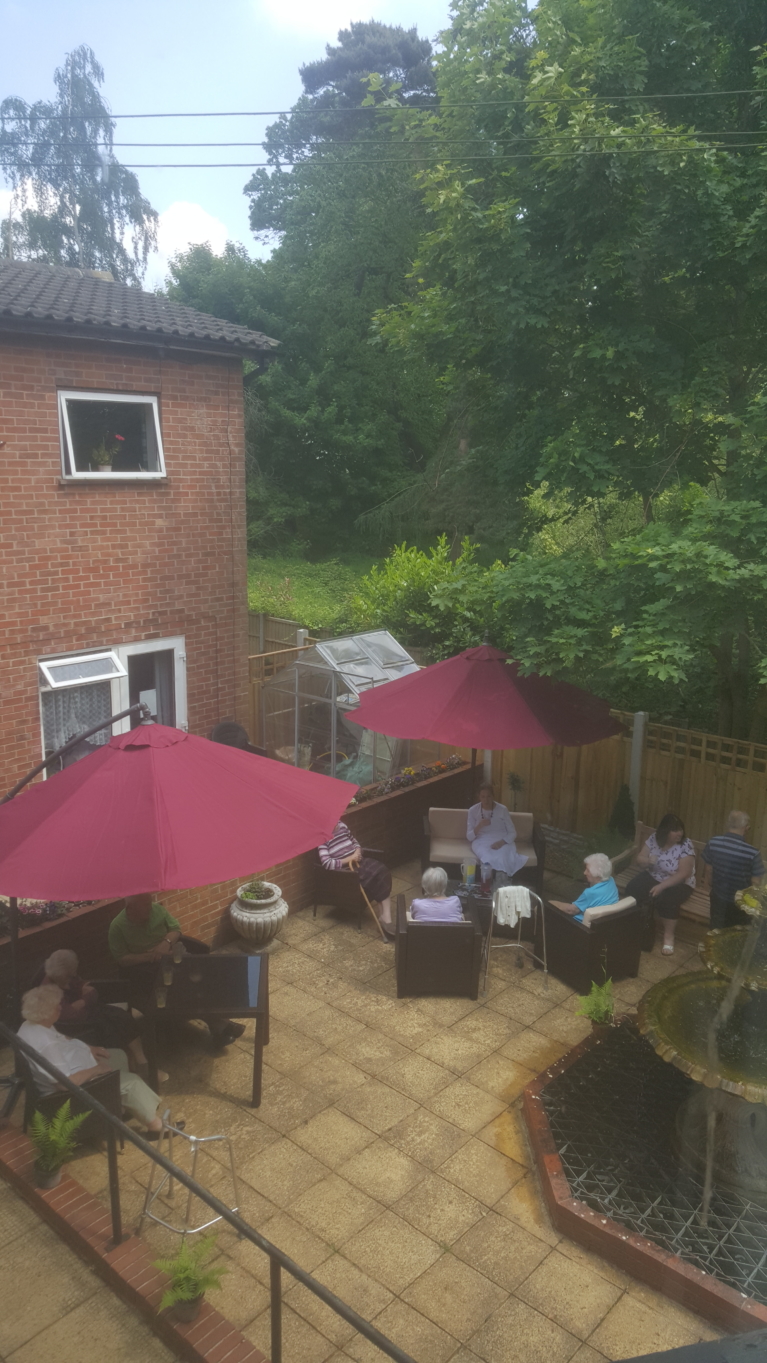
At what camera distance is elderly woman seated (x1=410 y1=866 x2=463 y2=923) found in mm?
7250

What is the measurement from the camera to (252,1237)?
3.32 meters

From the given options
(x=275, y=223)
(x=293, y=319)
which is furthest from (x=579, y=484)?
(x=275, y=223)

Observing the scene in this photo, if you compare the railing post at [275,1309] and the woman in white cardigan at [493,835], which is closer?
the railing post at [275,1309]

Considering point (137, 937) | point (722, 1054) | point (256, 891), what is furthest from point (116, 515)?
point (722, 1054)

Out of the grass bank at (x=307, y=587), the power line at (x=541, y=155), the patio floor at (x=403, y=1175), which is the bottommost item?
the patio floor at (x=403, y=1175)

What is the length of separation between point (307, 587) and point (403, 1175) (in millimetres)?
23271

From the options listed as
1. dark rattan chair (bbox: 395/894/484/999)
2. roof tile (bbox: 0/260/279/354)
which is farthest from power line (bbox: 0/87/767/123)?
dark rattan chair (bbox: 395/894/484/999)

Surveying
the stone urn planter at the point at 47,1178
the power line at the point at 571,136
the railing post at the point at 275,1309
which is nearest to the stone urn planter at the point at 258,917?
the stone urn planter at the point at 47,1178

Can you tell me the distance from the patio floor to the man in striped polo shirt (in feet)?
2.23

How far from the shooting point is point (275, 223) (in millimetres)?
30516

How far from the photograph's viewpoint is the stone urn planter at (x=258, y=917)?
25.7ft

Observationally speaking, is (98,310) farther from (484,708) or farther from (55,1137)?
(55,1137)

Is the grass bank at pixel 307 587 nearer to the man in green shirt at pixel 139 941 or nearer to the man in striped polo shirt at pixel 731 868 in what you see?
the man in striped polo shirt at pixel 731 868

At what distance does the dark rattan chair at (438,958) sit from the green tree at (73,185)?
57.4ft
